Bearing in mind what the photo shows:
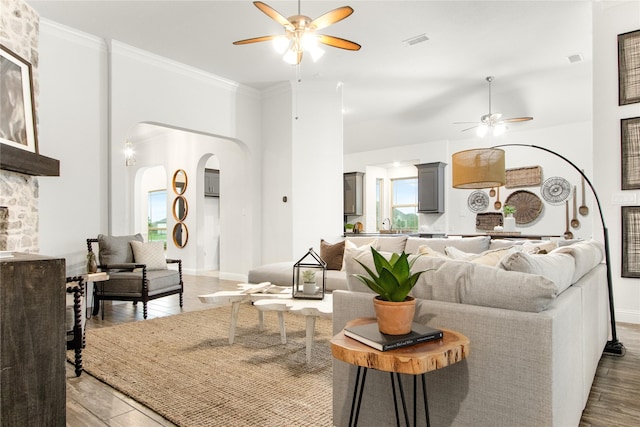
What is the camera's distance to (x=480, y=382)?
140cm

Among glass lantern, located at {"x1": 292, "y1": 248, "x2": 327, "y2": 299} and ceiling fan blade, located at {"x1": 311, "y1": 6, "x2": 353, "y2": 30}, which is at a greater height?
ceiling fan blade, located at {"x1": 311, "y1": 6, "x2": 353, "y2": 30}

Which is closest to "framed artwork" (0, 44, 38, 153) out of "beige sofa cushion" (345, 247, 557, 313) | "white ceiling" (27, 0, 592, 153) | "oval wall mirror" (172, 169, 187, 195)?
"white ceiling" (27, 0, 592, 153)

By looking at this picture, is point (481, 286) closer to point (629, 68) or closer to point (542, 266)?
point (542, 266)

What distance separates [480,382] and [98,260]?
438 cm

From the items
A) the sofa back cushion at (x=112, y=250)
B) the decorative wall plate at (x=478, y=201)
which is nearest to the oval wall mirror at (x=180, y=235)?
the sofa back cushion at (x=112, y=250)

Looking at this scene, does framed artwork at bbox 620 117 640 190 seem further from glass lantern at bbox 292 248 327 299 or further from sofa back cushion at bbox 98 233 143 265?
sofa back cushion at bbox 98 233 143 265

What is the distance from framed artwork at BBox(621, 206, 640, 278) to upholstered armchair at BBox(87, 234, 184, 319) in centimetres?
480

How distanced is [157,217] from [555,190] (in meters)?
9.76

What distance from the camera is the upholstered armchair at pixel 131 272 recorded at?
4.06m

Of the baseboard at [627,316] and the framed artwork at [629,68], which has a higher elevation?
the framed artwork at [629,68]

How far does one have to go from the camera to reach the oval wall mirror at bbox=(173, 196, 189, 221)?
25.7 feet

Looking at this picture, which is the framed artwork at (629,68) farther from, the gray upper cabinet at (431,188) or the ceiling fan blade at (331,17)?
the gray upper cabinet at (431,188)

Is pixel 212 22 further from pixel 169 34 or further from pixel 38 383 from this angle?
pixel 38 383

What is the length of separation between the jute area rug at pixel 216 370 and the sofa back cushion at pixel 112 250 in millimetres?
894
